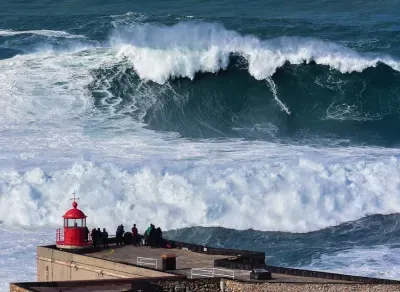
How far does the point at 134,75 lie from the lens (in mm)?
58688

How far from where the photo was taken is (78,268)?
98.3ft

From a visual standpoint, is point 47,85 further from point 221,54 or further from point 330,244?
point 330,244

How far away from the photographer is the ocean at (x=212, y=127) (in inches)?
1676

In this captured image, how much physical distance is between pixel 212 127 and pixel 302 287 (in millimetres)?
26648

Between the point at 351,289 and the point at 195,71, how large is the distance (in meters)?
32.3

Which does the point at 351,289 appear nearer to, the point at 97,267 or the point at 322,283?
the point at 322,283

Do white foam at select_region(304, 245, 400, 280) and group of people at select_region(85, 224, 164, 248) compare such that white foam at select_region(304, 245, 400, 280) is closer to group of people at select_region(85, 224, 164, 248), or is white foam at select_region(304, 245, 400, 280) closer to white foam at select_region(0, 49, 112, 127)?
group of people at select_region(85, 224, 164, 248)

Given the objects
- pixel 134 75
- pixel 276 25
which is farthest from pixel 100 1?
pixel 134 75

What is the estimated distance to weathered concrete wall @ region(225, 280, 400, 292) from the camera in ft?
87.5

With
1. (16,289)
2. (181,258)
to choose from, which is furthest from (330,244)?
(16,289)

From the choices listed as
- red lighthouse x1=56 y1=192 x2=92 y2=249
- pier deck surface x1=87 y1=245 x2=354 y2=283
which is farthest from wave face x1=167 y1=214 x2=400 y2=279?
red lighthouse x1=56 y1=192 x2=92 y2=249

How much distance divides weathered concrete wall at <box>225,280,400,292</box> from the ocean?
8420 mm

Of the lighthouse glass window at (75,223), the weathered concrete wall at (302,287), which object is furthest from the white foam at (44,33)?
the weathered concrete wall at (302,287)

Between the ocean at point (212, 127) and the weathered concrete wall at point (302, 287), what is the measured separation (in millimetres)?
8420
